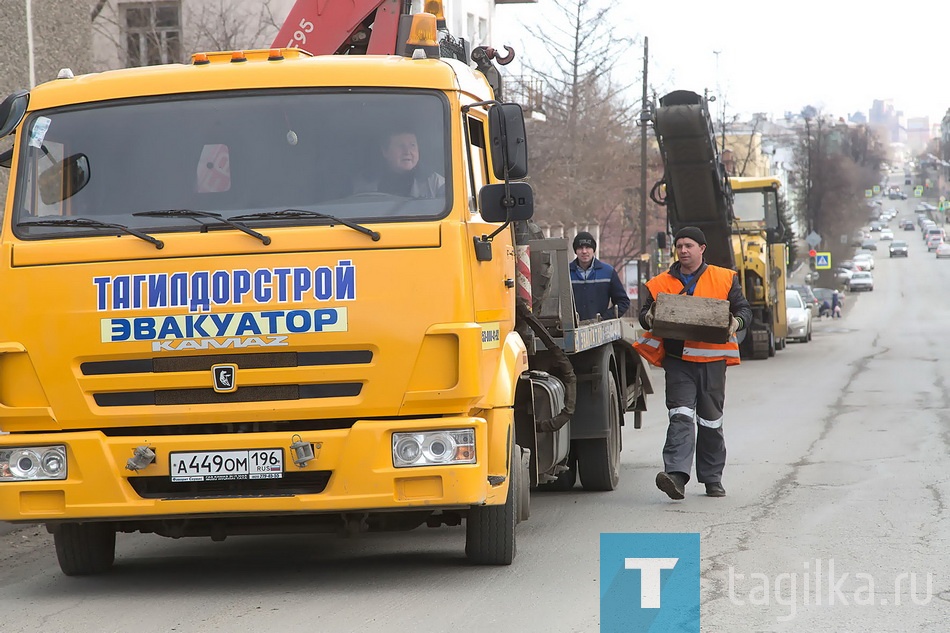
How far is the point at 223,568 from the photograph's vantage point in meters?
7.70

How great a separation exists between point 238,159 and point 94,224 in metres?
0.75

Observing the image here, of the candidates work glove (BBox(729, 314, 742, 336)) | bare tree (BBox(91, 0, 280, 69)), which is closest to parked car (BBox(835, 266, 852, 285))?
bare tree (BBox(91, 0, 280, 69))

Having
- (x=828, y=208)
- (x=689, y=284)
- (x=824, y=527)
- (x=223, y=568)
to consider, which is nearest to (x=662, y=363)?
(x=689, y=284)

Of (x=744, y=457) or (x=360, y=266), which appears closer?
(x=360, y=266)

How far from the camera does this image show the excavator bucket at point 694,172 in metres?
23.2

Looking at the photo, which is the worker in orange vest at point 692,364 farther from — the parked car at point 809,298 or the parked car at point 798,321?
the parked car at point 809,298

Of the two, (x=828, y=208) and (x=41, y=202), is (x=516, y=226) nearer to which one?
(x=41, y=202)

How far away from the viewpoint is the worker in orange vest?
9.54 metres

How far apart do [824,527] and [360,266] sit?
354 cm

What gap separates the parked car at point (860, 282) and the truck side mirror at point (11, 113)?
85.2m

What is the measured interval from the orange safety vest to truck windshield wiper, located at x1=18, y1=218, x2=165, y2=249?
4.13 metres

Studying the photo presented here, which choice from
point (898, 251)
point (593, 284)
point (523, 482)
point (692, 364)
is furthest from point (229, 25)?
point (898, 251)

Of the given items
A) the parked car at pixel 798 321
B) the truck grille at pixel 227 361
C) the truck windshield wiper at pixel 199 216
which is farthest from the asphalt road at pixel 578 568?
the parked car at pixel 798 321

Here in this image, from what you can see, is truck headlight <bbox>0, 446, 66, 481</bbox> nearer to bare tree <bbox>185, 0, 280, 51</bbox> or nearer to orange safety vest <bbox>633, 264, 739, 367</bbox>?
orange safety vest <bbox>633, 264, 739, 367</bbox>
